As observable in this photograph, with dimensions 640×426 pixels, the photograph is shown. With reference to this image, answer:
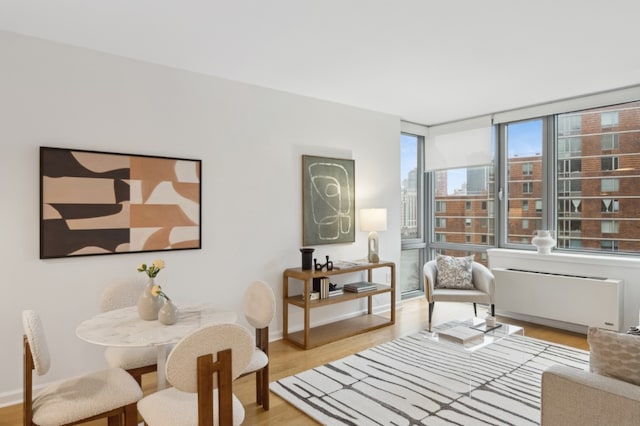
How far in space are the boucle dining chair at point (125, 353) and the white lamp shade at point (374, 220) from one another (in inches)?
106

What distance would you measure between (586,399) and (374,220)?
122 inches

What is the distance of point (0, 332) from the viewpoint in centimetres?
275

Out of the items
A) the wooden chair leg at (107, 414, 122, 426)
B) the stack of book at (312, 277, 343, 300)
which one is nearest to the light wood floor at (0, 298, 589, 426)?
the stack of book at (312, 277, 343, 300)

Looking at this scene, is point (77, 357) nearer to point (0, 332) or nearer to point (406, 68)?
point (0, 332)

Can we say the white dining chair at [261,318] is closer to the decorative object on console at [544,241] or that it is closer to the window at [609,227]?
the decorative object on console at [544,241]

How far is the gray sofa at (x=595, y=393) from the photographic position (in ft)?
5.27

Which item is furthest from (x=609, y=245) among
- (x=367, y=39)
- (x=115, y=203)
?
(x=115, y=203)

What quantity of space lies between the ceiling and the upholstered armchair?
77.7 inches

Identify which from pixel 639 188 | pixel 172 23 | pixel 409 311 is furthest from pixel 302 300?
pixel 639 188

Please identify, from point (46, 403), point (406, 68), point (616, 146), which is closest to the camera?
point (46, 403)

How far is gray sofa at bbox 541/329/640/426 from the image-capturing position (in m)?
1.61

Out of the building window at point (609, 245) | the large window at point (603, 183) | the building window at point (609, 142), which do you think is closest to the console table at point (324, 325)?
the large window at point (603, 183)

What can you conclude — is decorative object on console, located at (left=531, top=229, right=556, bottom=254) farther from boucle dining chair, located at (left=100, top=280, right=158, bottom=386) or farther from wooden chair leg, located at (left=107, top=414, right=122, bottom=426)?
wooden chair leg, located at (left=107, top=414, right=122, bottom=426)

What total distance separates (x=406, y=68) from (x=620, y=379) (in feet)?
9.01
